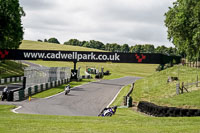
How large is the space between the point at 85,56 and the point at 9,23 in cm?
1374

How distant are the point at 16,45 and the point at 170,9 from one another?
26.7m

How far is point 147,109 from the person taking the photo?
21.2 metres

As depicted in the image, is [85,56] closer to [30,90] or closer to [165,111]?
[30,90]

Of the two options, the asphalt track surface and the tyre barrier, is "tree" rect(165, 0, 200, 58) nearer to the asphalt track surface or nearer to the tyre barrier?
the asphalt track surface

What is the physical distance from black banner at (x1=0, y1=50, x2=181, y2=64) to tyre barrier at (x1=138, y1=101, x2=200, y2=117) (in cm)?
2024

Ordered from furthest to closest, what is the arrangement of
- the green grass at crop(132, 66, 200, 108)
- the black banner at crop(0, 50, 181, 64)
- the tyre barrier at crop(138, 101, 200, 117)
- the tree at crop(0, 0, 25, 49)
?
the tree at crop(0, 0, 25, 49), the black banner at crop(0, 50, 181, 64), the green grass at crop(132, 66, 200, 108), the tyre barrier at crop(138, 101, 200, 117)

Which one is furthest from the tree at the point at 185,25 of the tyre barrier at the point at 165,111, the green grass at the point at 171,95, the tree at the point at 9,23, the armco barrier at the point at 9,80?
the armco barrier at the point at 9,80

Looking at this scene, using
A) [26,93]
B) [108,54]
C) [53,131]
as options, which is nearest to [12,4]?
[108,54]

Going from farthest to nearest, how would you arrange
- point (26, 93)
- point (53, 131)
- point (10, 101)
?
1. point (26, 93)
2. point (10, 101)
3. point (53, 131)

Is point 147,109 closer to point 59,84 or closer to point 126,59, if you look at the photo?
point 126,59

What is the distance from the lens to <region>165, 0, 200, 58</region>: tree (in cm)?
4294

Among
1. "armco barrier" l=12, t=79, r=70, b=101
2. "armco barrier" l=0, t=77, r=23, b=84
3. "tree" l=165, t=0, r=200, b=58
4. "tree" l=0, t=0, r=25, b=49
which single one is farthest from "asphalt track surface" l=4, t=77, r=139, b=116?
"tree" l=0, t=0, r=25, b=49

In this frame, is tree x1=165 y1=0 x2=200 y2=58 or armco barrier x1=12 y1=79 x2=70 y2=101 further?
tree x1=165 y1=0 x2=200 y2=58

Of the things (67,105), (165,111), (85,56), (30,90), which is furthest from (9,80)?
(165,111)
